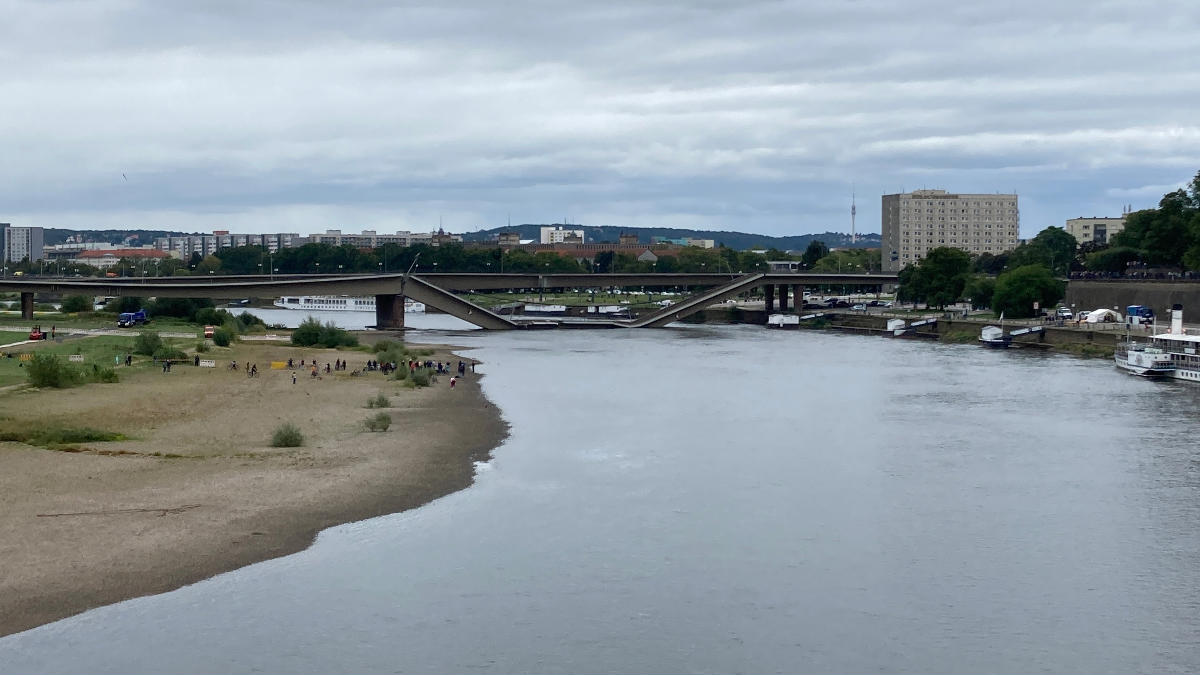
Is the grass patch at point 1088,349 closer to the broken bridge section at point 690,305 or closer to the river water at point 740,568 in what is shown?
the river water at point 740,568

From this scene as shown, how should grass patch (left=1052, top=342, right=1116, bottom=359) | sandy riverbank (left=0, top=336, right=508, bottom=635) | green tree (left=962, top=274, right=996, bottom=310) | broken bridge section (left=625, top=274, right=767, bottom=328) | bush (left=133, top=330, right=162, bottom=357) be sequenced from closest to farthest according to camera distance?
sandy riverbank (left=0, top=336, right=508, bottom=635), bush (left=133, top=330, right=162, bottom=357), grass patch (left=1052, top=342, right=1116, bottom=359), green tree (left=962, top=274, right=996, bottom=310), broken bridge section (left=625, top=274, right=767, bottom=328)

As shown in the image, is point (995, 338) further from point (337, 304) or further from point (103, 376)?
point (337, 304)

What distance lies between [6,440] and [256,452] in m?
6.51

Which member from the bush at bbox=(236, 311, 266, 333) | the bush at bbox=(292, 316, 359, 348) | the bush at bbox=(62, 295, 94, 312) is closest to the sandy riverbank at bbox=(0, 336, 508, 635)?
the bush at bbox=(292, 316, 359, 348)

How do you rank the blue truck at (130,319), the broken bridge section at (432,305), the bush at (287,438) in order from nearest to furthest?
the bush at (287,438) → the blue truck at (130,319) → the broken bridge section at (432,305)

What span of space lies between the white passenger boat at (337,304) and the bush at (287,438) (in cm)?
11615

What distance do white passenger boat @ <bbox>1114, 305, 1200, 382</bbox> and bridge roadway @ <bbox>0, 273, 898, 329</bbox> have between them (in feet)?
180

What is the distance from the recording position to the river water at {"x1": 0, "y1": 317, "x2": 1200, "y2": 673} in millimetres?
21312

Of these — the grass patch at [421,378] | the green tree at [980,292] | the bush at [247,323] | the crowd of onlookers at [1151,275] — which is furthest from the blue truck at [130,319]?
the crowd of onlookers at [1151,275]

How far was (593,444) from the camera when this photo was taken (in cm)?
4166

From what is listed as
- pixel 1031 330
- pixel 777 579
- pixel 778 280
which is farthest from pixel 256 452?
pixel 778 280

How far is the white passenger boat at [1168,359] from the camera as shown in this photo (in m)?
64.2

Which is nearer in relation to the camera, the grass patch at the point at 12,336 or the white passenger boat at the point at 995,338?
the grass patch at the point at 12,336

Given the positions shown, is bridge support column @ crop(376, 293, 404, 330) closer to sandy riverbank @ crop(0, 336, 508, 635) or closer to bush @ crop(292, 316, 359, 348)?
bush @ crop(292, 316, 359, 348)
